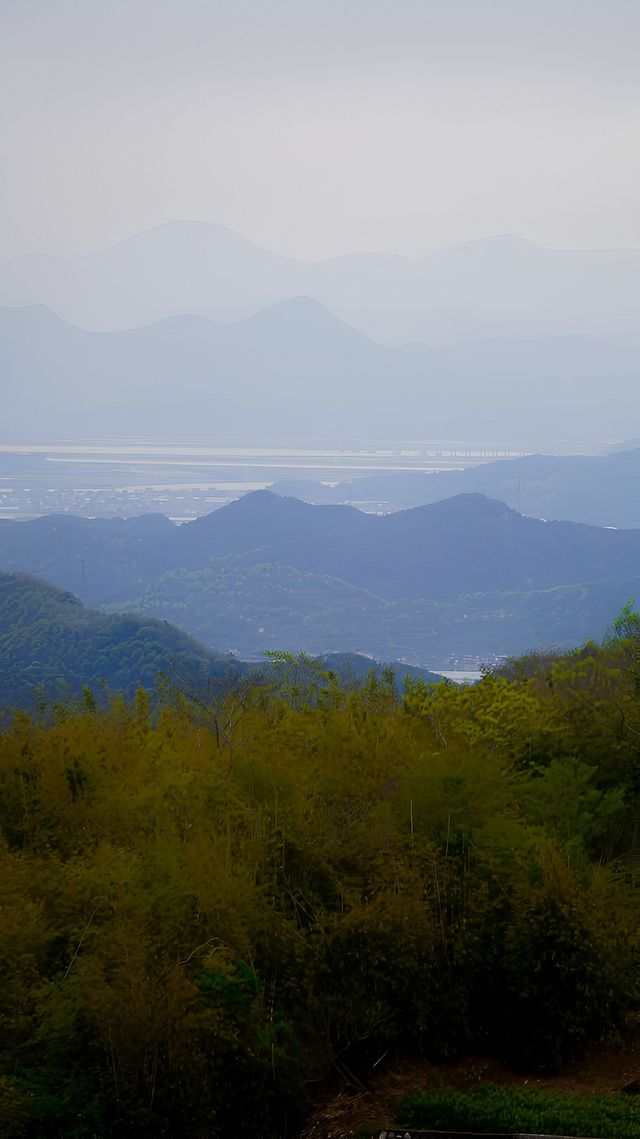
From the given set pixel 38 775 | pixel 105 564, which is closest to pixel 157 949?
pixel 38 775

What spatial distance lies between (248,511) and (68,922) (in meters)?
172

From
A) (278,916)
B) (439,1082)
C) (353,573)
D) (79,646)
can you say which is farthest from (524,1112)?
(353,573)

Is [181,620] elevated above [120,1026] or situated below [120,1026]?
below

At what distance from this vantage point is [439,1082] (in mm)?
12031

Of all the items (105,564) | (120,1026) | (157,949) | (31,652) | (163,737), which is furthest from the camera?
(105,564)

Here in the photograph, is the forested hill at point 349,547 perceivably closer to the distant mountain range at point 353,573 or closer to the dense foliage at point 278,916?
the distant mountain range at point 353,573

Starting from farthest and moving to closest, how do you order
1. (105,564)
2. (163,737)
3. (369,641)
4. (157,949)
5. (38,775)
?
1. (105,564)
2. (369,641)
3. (163,737)
4. (38,775)
5. (157,949)

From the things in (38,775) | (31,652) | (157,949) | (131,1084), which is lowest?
(31,652)

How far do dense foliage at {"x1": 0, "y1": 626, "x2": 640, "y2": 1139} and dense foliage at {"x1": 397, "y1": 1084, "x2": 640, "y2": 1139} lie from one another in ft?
2.94

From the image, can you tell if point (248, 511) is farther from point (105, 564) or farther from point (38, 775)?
point (38, 775)

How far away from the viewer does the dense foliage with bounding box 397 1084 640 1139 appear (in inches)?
415

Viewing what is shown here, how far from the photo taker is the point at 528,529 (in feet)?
552

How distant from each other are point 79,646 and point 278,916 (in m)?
61.3

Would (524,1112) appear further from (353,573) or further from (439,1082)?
(353,573)
